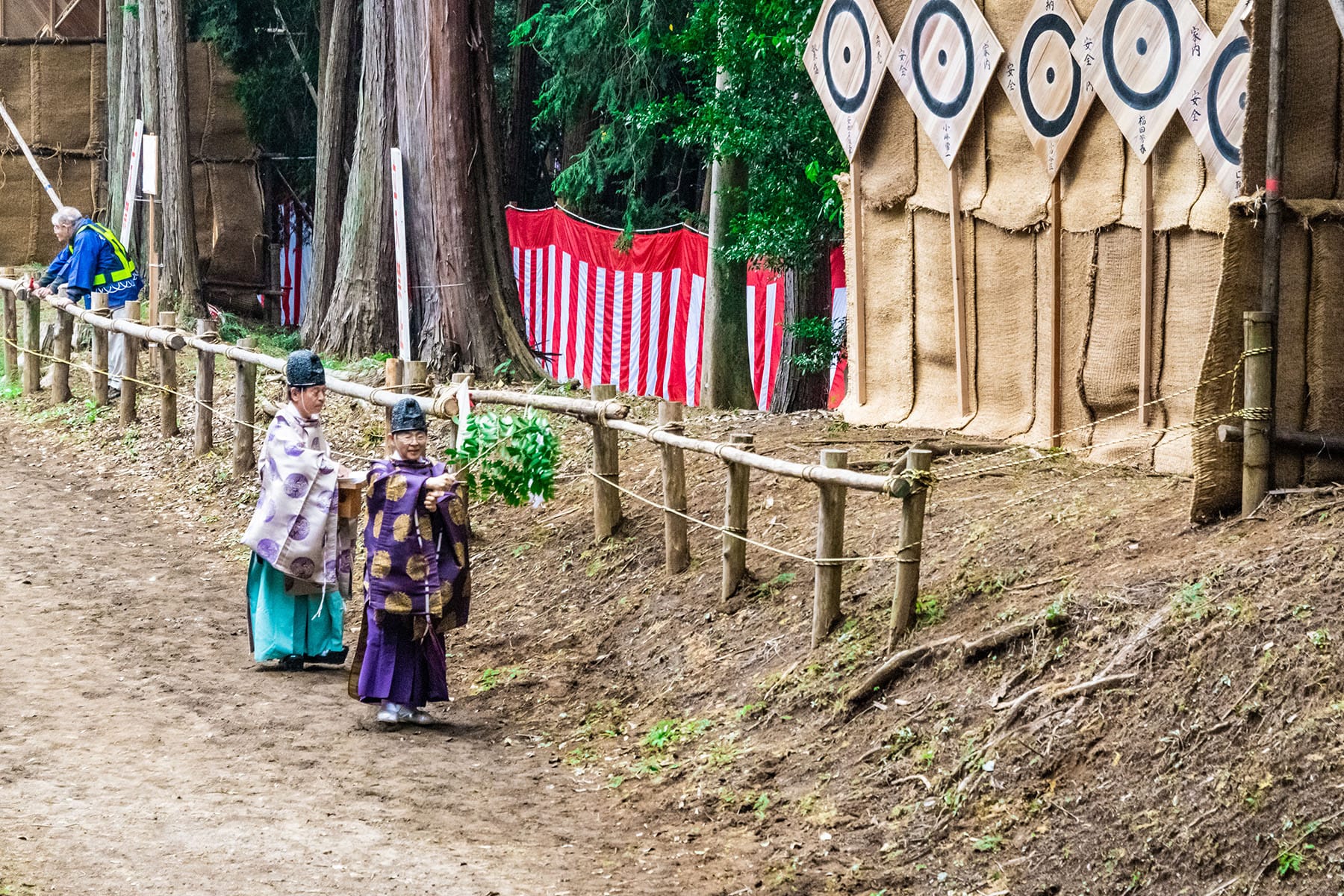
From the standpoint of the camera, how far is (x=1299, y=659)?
5.09m

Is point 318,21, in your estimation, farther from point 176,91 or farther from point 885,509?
point 885,509

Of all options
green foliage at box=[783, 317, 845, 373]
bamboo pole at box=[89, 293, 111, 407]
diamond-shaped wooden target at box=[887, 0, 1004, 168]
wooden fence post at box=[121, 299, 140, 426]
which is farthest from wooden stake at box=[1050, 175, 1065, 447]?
bamboo pole at box=[89, 293, 111, 407]

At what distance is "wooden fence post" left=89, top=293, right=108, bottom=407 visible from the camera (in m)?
14.0

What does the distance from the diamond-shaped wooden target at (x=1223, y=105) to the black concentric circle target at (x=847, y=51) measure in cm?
247

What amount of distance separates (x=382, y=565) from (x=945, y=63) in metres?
4.43

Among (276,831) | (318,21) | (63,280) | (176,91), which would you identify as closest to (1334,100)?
(276,831)

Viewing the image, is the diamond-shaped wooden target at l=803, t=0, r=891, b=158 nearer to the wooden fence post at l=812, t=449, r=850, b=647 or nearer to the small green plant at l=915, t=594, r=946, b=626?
the wooden fence post at l=812, t=449, r=850, b=647

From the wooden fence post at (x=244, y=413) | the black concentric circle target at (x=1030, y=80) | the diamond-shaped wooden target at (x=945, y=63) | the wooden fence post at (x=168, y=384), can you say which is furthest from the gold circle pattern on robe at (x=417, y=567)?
the wooden fence post at (x=168, y=384)

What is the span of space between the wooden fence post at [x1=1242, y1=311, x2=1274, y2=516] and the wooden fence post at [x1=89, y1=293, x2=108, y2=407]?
35.0 feet

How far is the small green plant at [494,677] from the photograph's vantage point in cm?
813

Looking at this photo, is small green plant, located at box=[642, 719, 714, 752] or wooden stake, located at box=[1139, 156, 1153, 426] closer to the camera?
small green plant, located at box=[642, 719, 714, 752]

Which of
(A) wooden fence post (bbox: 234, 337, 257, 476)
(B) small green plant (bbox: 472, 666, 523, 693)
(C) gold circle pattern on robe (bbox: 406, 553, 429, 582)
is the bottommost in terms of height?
(B) small green plant (bbox: 472, 666, 523, 693)

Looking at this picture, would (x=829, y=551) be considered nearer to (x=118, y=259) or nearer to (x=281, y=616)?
(x=281, y=616)

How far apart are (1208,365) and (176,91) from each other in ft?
45.4
